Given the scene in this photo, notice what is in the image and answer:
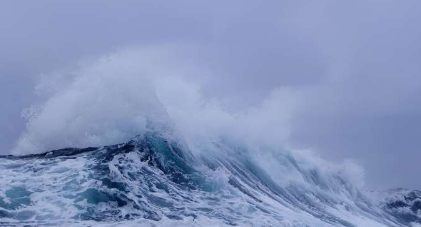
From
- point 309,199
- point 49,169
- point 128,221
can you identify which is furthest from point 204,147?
point 128,221

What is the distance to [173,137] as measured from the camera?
2778cm

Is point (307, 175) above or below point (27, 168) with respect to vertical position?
above

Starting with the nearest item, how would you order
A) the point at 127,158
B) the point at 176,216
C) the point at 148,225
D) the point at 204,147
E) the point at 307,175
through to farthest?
1. the point at 148,225
2. the point at 176,216
3. the point at 127,158
4. the point at 204,147
5. the point at 307,175

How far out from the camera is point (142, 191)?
69.3 feet

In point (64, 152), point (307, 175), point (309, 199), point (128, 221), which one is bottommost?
point (128, 221)

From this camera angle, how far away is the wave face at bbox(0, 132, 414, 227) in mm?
18109

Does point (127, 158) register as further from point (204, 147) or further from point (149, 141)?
point (204, 147)

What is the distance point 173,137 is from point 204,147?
5.29 meters

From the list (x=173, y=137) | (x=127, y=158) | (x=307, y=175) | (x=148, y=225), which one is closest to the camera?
(x=148, y=225)

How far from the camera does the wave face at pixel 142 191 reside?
18.1 m

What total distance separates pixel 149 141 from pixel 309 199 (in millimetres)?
14028

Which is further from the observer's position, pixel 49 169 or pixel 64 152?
pixel 64 152

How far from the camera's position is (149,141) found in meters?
26.3

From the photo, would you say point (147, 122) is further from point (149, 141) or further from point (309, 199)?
point (309, 199)
